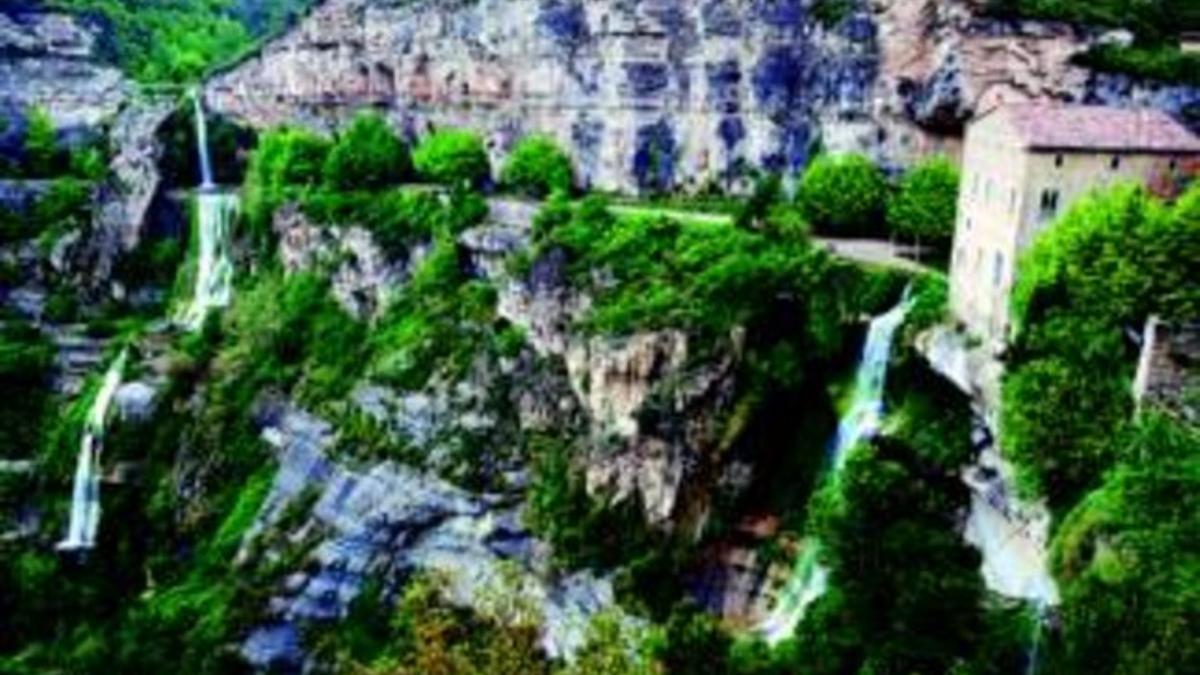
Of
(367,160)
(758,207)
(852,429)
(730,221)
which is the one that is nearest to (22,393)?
(367,160)

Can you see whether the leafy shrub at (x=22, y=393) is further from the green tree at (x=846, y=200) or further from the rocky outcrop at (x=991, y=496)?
the rocky outcrop at (x=991, y=496)

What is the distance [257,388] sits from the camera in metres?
65.3

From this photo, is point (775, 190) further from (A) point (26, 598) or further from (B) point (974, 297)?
(A) point (26, 598)

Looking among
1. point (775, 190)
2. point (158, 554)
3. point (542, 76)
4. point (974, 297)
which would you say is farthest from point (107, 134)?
point (974, 297)

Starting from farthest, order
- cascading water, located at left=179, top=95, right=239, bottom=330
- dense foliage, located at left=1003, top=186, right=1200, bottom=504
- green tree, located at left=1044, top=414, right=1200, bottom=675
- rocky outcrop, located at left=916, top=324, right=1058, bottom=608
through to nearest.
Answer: cascading water, located at left=179, top=95, right=239, bottom=330, rocky outcrop, located at left=916, top=324, right=1058, bottom=608, dense foliage, located at left=1003, top=186, right=1200, bottom=504, green tree, located at left=1044, top=414, right=1200, bottom=675

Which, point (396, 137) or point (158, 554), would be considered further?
point (396, 137)

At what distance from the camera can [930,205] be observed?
54.9 metres

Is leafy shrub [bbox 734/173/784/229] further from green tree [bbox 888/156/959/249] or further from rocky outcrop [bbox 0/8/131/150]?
rocky outcrop [bbox 0/8/131/150]

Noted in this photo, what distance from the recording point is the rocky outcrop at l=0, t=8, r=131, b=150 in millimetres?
87312

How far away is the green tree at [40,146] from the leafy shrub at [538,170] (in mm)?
27917

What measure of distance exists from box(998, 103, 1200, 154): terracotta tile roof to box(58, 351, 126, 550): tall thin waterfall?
40.1 meters

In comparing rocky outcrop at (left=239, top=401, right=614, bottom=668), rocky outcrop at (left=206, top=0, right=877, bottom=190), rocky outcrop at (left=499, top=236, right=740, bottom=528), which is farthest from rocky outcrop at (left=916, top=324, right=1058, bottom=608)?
rocky outcrop at (left=206, top=0, right=877, bottom=190)

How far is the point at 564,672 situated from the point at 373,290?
101 feet

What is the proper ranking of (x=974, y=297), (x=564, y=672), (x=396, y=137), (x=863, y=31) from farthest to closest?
(x=396, y=137)
(x=863, y=31)
(x=974, y=297)
(x=564, y=672)
